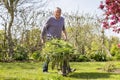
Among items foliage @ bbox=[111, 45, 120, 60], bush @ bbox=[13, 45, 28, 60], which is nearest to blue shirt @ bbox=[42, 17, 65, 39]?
bush @ bbox=[13, 45, 28, 60]

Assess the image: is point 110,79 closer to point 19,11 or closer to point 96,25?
point 19,11

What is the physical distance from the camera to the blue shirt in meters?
8.68

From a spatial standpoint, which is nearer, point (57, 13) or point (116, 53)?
point (57, 13)

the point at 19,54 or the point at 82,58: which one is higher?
the point at 19,54

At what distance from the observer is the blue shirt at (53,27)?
868 centimetres

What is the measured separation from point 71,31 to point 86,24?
4.51ft

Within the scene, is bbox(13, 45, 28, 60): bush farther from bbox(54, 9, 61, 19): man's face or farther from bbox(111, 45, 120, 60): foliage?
bbox(54, 9, 61, 19): man's face

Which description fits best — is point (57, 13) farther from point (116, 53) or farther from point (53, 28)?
point (116, 53)

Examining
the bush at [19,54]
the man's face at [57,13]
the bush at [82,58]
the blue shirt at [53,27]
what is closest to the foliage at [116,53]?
the bush at [82,58]

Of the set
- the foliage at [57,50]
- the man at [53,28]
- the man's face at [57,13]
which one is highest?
the man's face at [57,13]

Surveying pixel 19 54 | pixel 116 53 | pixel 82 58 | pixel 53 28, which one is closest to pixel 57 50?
pixel 53 28

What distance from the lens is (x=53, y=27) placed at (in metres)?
8.69

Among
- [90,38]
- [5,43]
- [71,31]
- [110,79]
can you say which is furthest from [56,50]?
[90,38]

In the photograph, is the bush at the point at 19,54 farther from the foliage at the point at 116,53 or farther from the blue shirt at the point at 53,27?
the blue shirt at the point at 53,27
